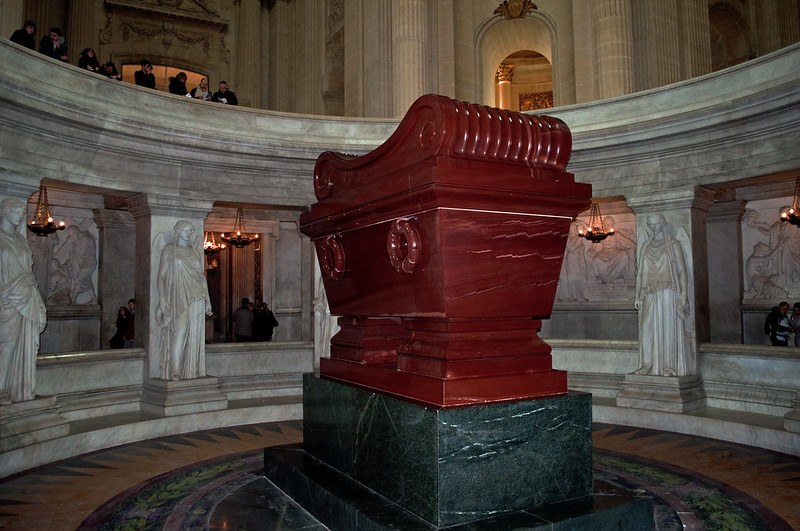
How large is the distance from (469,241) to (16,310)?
5.22 metres

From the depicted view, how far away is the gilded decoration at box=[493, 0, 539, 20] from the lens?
45.0 feet

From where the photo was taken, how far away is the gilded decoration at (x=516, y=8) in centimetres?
1370

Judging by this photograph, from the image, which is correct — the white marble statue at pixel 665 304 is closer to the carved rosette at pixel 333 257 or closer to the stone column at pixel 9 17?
the carved rosette at pixel 333 257

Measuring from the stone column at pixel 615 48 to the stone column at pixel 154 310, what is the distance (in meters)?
7.84

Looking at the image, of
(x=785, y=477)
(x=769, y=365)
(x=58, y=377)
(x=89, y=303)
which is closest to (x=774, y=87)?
(x=769, y=365)

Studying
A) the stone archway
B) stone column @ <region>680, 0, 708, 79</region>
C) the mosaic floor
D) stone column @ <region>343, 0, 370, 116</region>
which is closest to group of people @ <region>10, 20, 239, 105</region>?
stone column @ <region>343, 0, 370, 116</region>

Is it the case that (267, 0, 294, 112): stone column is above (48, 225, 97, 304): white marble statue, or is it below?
above

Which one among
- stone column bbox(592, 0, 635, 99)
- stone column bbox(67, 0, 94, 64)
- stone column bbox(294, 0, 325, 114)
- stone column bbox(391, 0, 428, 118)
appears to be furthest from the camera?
stone column bbox(294, 0, 325, 114)

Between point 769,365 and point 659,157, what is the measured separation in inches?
108

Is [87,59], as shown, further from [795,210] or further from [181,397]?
[795,210]

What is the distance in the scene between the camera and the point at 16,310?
233 inches

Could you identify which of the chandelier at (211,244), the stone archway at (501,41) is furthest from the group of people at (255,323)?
the stone archway at (501,41)

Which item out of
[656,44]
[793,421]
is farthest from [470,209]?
[656,44]

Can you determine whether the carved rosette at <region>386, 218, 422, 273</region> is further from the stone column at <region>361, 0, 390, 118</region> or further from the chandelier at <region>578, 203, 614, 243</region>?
the stone column at <region>361, 0, 390, 118</region>
